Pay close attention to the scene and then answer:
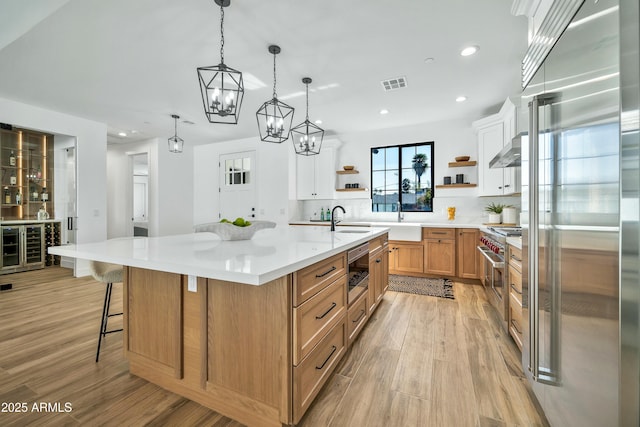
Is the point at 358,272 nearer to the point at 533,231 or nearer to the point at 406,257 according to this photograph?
the point at 533,231

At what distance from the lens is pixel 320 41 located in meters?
2.54

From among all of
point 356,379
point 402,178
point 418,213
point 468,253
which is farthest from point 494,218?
point 356,379

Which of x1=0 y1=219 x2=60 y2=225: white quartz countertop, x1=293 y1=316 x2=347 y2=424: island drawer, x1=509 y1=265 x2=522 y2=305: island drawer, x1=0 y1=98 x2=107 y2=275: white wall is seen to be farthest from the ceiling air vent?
x1=0 y1=219 x2=60 y2=225: white quartz countertop

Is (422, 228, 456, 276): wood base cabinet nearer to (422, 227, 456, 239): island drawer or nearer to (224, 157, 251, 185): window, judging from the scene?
(422, 227, 456, 239): island drawer

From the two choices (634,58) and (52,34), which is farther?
(52,34)

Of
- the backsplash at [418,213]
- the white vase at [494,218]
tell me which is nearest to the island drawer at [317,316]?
the white vase at [494,218]

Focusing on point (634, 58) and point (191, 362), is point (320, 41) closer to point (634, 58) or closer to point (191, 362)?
point (634, 58)

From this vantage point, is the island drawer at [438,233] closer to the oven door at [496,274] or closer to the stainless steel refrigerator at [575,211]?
the oven door at [496,274]

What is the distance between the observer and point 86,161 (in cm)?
473

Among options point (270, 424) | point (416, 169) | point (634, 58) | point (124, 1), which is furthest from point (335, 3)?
point (416, 169)

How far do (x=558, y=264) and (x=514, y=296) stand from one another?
1.21 metres

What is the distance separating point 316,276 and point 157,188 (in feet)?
19.4

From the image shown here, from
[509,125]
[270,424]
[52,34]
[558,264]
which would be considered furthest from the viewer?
[509,125]

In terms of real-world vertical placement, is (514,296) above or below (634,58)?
below
